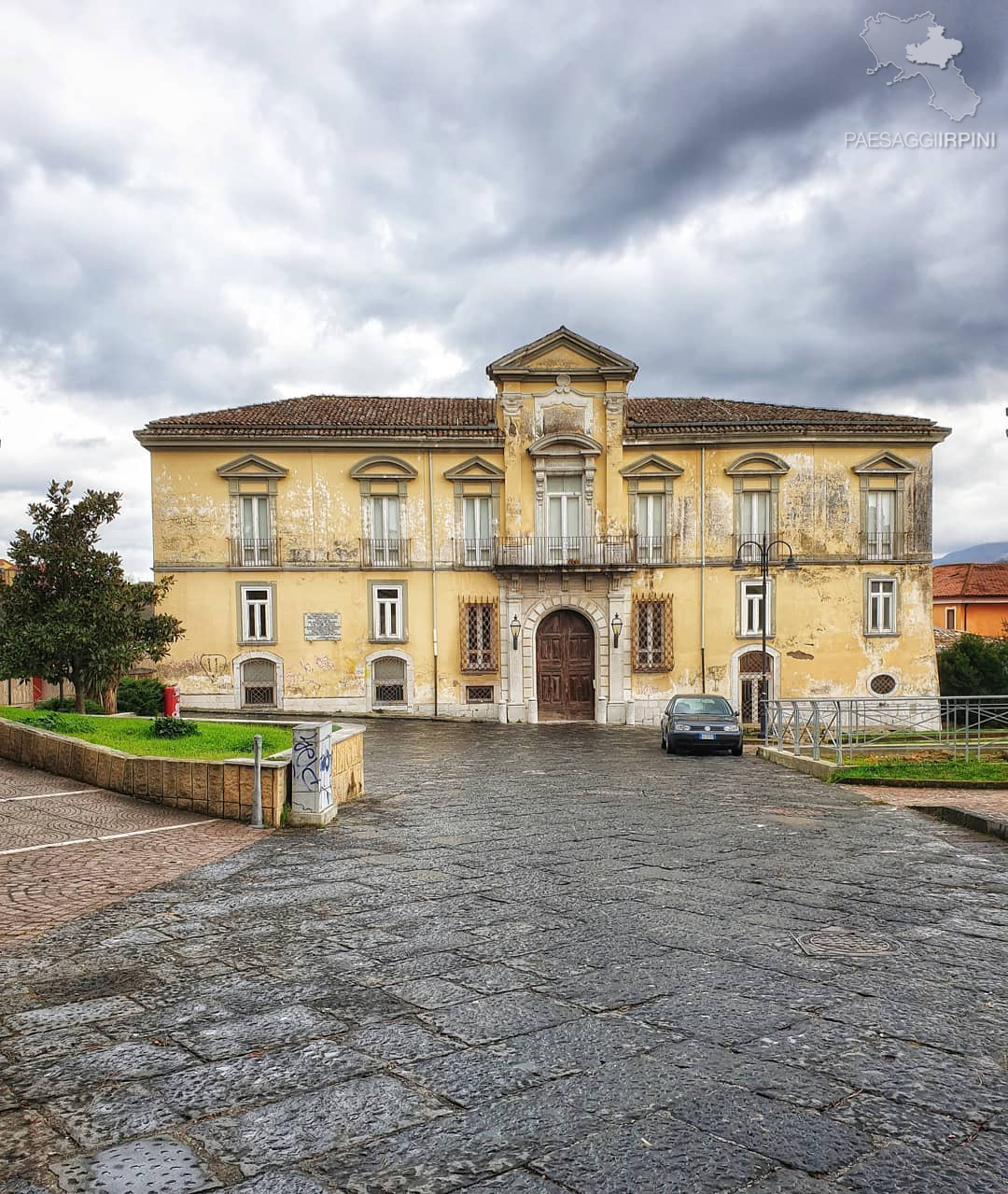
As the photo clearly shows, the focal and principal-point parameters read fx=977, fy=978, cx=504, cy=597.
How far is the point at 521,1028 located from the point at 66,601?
14.3 m

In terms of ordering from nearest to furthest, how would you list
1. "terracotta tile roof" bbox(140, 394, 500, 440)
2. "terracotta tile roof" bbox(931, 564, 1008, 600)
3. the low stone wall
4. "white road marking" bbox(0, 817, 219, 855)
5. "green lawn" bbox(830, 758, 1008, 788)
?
"white road marking" bbox(0, 817, 219, 855), the low stone wall, "green lawn" bbox(830, 758, 1008, 788), "terracotta tile roof" bbox(140, 394, 500, 440), "terracotta tile roof" bbox(931, 564, 1008, 600)

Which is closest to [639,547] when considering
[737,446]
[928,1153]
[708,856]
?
[737,446]

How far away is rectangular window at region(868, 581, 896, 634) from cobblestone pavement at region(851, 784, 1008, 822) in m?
16.1

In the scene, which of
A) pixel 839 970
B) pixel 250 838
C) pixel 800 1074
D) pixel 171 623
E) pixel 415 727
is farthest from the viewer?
pixel 415 727

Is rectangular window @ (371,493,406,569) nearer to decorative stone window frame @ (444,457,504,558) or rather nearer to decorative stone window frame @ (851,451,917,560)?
decorative stone window frame @ (444,457,504,558)

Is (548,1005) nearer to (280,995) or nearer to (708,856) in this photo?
(280,995)

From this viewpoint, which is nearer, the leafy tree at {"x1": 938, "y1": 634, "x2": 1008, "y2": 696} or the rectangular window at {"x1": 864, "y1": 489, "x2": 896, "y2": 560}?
the rectangular window at {"x1": 864, "y1": 489, "x2": 896, "y2": 560}

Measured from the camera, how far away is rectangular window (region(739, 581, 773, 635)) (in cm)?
2909

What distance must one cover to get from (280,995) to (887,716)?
26.7 metres

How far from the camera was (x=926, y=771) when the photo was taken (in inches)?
594

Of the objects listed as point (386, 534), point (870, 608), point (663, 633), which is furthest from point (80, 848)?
point (870, 608)

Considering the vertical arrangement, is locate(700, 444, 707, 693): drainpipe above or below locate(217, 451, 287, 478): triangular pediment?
below

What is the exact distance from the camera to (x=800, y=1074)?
389cm

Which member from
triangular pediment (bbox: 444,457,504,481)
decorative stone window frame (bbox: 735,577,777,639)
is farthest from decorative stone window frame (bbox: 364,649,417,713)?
decorative stone window frame (bbox: 735,577,777,639)
